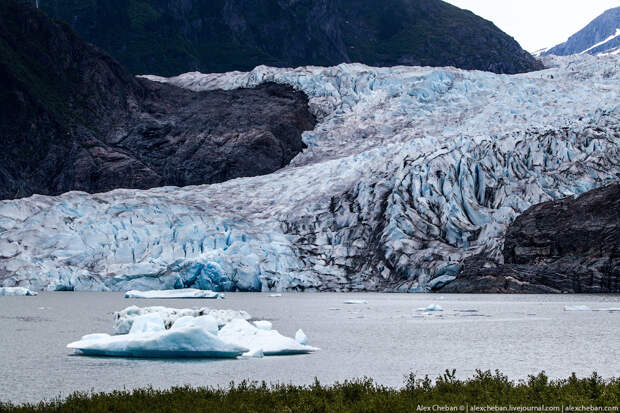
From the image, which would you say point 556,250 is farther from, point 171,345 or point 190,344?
point 171,345

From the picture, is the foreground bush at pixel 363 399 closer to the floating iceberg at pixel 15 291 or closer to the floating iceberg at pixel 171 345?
the floating iceberg at pixel 171 345

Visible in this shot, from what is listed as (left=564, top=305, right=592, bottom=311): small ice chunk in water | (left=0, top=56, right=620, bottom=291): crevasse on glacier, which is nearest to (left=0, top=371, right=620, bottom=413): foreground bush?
(left=564, top=305, right=592, bottom=311): small ice chunk in water

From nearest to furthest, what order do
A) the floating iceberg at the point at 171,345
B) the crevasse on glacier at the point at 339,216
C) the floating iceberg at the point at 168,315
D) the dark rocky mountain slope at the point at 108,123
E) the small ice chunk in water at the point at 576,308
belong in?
the floating iceberg at the point at 171,345, the floating iceberg at the point at 168,315, the small ice chunk in water at the point at 576,308, the crevasse on glacier at the point at 339,216, the dark rocky mountain slope at the point at 108,123

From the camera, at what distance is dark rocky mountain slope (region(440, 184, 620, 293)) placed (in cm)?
4722

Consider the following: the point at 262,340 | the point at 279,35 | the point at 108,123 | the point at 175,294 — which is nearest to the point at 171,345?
the point at 262,340

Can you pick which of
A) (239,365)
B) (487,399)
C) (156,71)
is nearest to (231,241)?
(239,365)

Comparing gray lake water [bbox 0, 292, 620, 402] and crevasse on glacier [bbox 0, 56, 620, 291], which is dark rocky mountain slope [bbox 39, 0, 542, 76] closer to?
crevasse on glacier [bbox 0, 56, 620, 291]

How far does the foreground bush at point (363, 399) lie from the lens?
387 inches

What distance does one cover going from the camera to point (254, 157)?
77125 millimetres

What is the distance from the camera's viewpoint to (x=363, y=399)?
1055 cm

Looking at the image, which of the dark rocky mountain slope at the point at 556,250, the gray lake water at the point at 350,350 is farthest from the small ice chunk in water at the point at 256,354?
the dark rocky mountain slope at the point at 556,250

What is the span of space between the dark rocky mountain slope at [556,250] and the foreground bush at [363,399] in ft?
122

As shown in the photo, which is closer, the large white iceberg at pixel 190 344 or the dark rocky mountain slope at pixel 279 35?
the large white iceberg at pixel 190 344

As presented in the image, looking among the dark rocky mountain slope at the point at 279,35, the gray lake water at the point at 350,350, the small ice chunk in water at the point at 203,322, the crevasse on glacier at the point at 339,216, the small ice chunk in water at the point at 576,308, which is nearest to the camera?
the gray lake water at the point at 350,350
